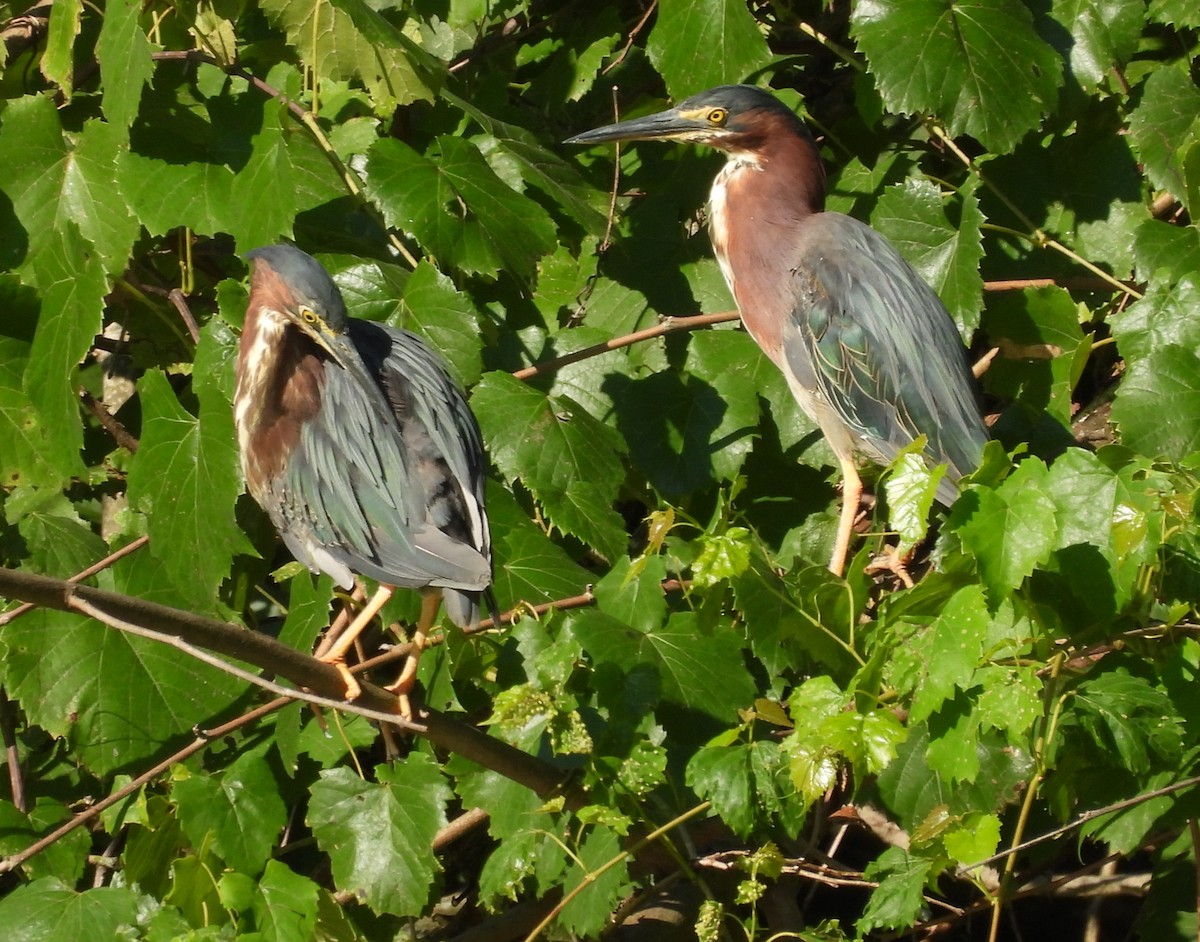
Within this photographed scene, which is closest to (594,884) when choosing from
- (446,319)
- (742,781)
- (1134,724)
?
(742,781)

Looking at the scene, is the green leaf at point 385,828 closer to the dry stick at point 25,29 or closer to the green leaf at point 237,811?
the green leaf at point 237,811

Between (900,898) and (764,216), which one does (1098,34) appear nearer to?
(764,216)

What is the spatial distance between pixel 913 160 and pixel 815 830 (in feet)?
4.96

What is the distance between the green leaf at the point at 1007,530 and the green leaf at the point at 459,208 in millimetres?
1149

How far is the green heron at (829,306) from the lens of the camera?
295 cm

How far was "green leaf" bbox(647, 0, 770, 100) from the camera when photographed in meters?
2.77

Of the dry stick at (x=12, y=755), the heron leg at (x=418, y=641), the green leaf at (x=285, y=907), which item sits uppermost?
the heron leg at (x=418, y=641)

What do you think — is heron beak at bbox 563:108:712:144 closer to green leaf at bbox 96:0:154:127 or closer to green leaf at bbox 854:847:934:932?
green leaf at bbox 96:0:154:127

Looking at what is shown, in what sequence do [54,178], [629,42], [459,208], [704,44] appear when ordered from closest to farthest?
[459,208] < [54,178] < [704,44] < [629,42]

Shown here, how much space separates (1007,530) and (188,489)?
4.70 ft

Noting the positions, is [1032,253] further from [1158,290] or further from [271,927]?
[271,927]

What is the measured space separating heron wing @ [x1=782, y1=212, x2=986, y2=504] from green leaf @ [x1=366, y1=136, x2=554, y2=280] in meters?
0.74

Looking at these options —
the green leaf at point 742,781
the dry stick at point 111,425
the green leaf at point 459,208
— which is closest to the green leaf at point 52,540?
the dry stick at point 111,425

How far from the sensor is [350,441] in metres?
2.42
